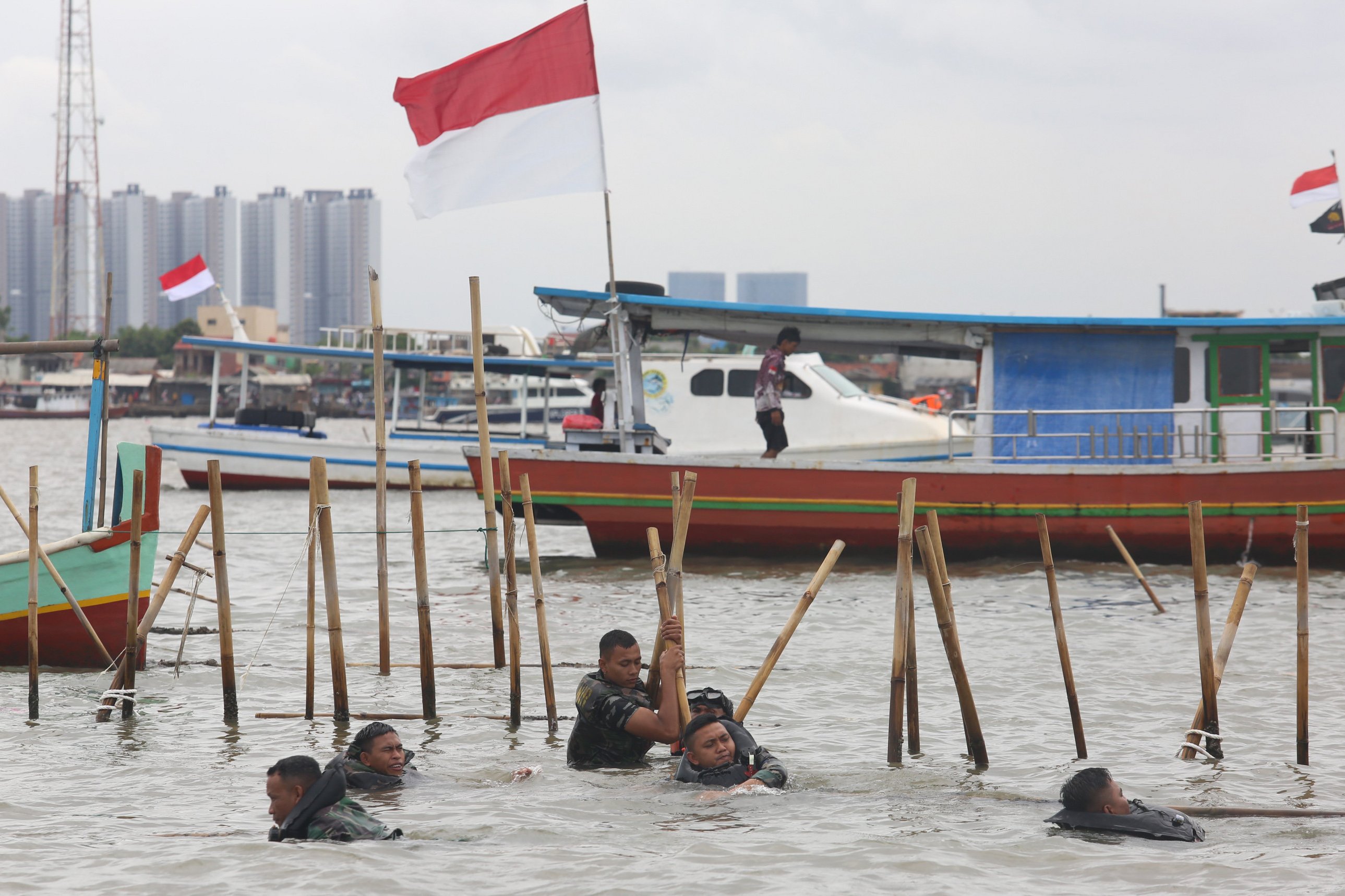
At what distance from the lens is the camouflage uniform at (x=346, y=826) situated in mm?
5777

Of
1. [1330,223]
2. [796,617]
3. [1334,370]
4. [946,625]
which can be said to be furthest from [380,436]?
[1330,223]

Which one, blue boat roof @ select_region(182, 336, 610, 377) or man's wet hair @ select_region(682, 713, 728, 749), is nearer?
man's wet hair @ select_region(682, 713, 728, 749)

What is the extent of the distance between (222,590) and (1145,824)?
4.94 meters

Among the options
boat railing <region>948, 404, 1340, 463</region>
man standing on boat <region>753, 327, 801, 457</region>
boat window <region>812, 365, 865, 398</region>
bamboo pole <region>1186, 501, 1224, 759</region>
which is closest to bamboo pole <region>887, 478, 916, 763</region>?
bamboo pole <region>1186, 501, 1224, 759</region>

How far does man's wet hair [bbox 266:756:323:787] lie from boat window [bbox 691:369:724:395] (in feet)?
53.5

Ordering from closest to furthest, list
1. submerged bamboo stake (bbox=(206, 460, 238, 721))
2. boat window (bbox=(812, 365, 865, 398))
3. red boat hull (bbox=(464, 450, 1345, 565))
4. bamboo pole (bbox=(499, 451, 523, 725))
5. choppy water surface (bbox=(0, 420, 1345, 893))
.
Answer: choppy water surface (bbox=(0, 420, 1345, 893)), submerged bamboo stake (bbox=(206, 460, 238, 721)), bamboo pole (bbox=(499, 451, 523, 725)), red boat hull (bbox=(464, 450, 1345, 565)), boat window (bbox=(812, 365, 865, 398))

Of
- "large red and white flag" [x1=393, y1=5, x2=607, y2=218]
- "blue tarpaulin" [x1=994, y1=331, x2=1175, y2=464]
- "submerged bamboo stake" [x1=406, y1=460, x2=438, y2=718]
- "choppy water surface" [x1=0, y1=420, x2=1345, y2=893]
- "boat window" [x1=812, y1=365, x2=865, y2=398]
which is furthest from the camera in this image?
"boat window" [x1=812, y1=365, x2=865, y2=398]

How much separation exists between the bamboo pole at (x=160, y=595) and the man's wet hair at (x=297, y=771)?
2151 millimetres

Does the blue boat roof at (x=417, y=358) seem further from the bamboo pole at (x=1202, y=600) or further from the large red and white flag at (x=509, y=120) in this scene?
the bamboo pole at (x=1202, y=600)

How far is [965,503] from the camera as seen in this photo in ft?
45.8

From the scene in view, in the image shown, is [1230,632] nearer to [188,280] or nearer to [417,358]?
[417,358]

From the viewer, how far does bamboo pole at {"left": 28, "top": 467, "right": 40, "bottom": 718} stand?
766cm

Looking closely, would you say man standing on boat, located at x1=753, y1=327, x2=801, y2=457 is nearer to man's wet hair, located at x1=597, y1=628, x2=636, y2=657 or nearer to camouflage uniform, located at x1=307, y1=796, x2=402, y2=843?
man's wet hair, located at x1=597, y1=628, x2=636, y2=657

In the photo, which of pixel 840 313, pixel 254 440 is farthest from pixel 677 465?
pixel 254 440
